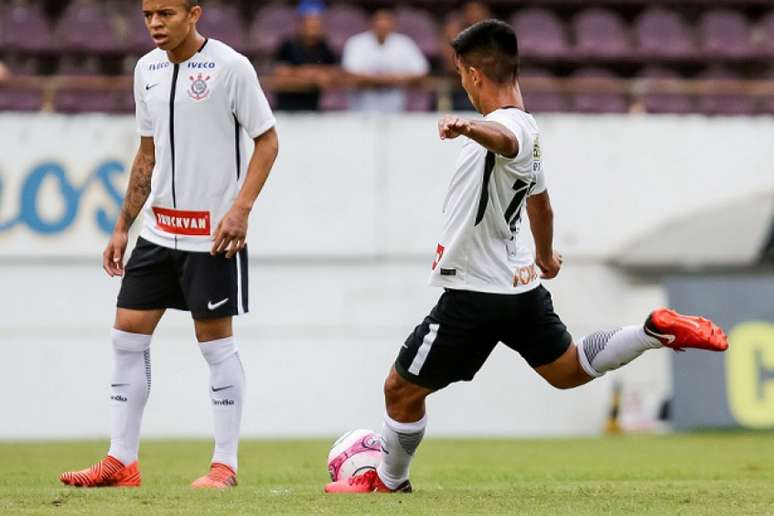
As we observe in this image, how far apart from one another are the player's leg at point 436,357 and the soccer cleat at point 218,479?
36.1 inches

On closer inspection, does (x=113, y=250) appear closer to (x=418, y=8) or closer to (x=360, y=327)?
(x=360, y=327)

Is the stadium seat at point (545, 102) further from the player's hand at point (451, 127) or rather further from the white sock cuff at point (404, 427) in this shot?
the player's hand at point (451, 127)

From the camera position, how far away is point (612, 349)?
6406mm

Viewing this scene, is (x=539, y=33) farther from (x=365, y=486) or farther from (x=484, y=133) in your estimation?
(x=484, y=133)

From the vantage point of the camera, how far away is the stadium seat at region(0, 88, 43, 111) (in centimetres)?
1516

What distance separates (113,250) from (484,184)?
1.99 m

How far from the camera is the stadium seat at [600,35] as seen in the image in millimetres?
16984

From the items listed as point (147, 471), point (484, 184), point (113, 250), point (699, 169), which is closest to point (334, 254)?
point (699, 169)

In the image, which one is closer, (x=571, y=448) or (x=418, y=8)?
(x=571, y=448)

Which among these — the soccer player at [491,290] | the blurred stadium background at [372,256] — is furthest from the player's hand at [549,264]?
the blurred stadium background at [372,256]

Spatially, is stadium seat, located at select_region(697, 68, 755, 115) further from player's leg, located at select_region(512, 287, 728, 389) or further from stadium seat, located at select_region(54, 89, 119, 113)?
player's leg, located at select_region(512, 287, 728, 389)

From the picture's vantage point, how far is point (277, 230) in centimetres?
1498

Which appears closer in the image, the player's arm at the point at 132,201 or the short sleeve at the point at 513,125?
the short sleeve at the point at 513,125

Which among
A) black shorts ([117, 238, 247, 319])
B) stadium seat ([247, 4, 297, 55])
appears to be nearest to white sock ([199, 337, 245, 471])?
black shorts ([117, 238, 247, 319])
